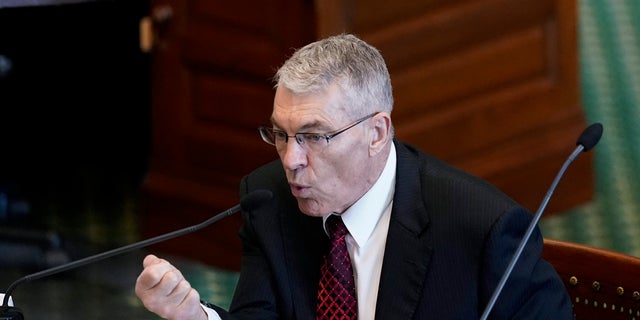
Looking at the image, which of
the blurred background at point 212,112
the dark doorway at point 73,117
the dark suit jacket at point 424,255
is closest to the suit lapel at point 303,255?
the dark suit jacket at point 424,255

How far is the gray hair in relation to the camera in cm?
245

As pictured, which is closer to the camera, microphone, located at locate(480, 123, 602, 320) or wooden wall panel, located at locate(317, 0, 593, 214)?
microphone, located at locate(480, 123, 602, 320)

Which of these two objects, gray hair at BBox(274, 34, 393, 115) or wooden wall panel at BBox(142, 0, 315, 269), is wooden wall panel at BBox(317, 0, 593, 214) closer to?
wooden wall panel at BBox(142, 0, 315, 269)

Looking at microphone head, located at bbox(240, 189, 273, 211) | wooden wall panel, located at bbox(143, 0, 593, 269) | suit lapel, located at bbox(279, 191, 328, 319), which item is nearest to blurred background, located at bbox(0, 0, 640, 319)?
wooden wall panel, located at bbox(143, 0, 593, 269)

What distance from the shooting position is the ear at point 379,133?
2516mm

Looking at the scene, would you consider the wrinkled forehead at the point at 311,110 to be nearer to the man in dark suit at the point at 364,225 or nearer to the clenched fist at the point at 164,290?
the man in dark suit at the point at 364,225

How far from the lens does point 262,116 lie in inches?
189

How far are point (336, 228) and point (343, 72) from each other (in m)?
0.36

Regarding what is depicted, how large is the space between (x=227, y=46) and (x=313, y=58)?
2.39 meters

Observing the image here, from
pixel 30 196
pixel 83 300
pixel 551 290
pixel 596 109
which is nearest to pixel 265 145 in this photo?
pixel 83 300

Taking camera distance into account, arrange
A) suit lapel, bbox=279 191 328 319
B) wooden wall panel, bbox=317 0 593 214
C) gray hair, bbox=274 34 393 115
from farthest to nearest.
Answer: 1. wooden wall panel, bbox=317 0 593 214
2. suit lapel, bbox=279 191 328 319
3. gray hair, bbox=274 34 393 115

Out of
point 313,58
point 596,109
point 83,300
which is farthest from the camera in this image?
point 596,109

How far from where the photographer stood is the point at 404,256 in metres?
2.58

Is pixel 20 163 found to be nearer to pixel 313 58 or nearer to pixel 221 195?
pixel 221 195
